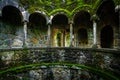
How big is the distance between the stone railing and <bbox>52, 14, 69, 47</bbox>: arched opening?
6.46 meters

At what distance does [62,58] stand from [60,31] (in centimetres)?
717

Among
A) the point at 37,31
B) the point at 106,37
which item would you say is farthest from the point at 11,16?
the point at 106,37

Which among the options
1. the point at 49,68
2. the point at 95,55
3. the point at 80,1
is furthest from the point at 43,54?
the point at 80,1

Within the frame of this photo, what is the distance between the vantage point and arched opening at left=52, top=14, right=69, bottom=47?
17.2 m

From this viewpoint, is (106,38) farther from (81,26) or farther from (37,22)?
(37,22)

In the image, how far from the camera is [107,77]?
7.15 metres

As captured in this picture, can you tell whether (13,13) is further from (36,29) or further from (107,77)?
(107,77)

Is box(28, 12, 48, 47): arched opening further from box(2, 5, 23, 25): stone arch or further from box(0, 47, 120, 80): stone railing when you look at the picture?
box(0, 47, 120, 80): stone railing

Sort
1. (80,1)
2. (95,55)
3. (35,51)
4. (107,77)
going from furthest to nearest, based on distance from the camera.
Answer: (80,1), (35,51), (95,55), (107,77)

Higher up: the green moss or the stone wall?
the stone wall

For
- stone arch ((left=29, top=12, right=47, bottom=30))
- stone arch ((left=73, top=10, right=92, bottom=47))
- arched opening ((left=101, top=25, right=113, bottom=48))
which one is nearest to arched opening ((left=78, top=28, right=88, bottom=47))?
stone arch ((left=73, top=10, right=92, bottom=47))

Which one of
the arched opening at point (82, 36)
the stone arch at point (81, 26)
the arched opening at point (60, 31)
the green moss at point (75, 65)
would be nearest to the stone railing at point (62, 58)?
the green moss at point (75, 65)

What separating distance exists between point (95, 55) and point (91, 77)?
5.04 feet

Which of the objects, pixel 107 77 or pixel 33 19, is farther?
pixel 33 19
